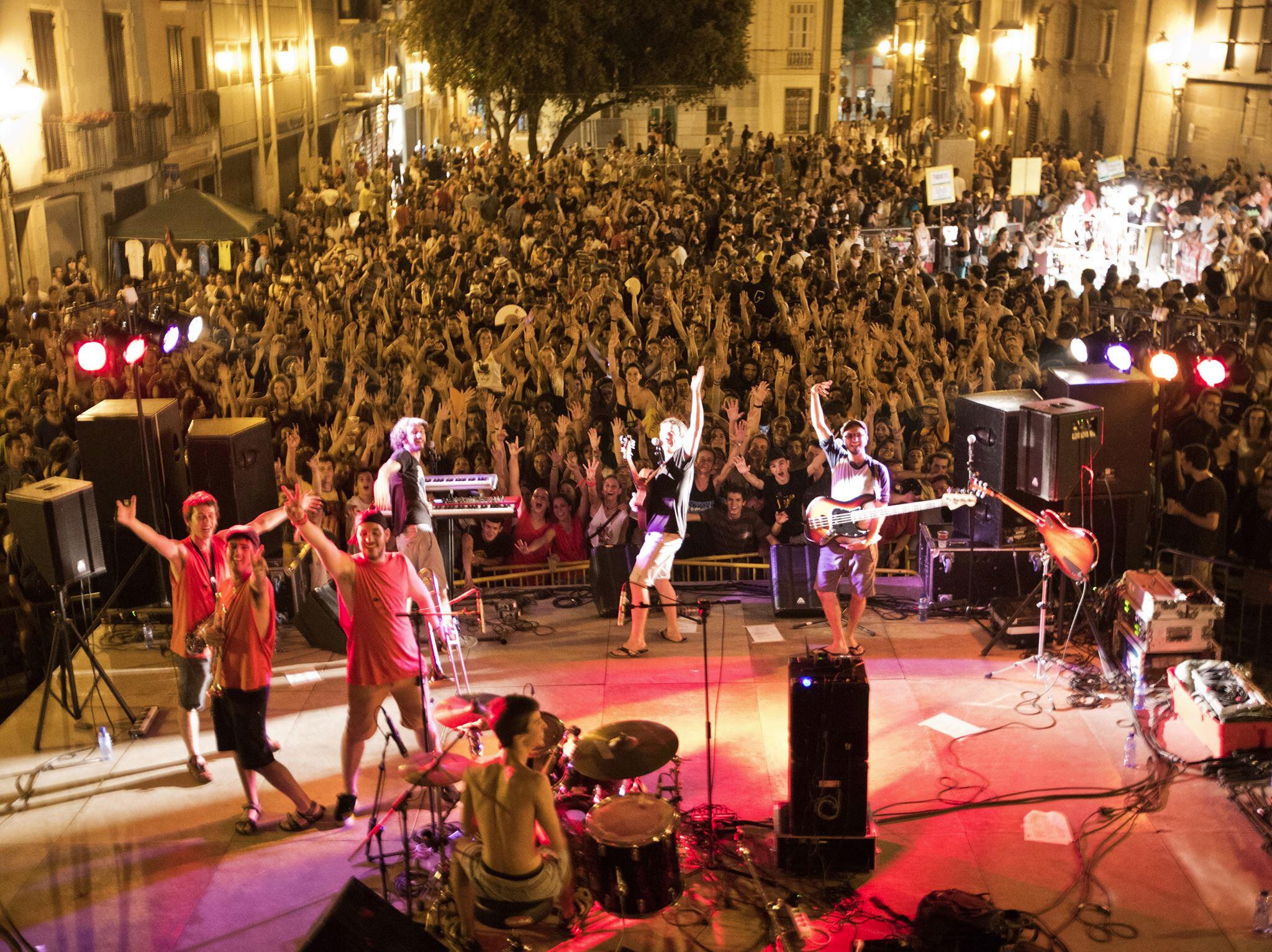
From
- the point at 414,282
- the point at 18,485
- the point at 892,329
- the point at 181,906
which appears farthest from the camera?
the point at 414,282

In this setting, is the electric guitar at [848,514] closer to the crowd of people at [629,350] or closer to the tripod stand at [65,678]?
the crowd of people at [629,350]

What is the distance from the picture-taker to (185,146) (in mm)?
23891

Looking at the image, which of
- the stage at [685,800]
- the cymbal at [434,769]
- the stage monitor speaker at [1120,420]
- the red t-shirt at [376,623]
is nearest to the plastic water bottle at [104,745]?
the stage at [685,800]

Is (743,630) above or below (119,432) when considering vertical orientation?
below

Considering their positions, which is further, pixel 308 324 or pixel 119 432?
pixel 308 324

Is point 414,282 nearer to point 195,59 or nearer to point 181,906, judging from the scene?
point 181,906

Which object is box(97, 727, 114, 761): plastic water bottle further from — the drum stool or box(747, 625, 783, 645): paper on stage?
box(747, 625, 783, 645): paper on stage

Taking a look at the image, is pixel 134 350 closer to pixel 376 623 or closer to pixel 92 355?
pixel 92 355

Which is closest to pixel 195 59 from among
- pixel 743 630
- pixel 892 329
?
pixel 892 329

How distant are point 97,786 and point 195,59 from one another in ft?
70.0

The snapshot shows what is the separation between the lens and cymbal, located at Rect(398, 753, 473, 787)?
503cm

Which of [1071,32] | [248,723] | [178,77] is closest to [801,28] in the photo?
[1071,32]

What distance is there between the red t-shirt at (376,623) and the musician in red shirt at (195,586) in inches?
21.2

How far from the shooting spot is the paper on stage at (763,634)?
815 centimetres
